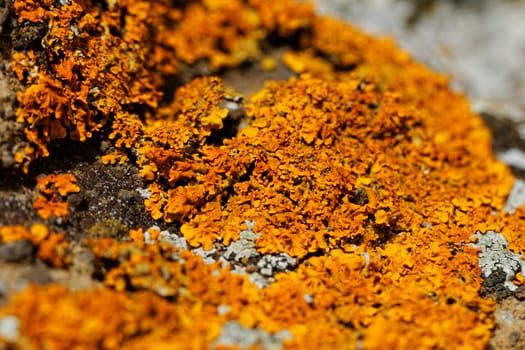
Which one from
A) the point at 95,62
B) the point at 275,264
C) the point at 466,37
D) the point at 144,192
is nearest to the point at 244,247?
the point at 275,264

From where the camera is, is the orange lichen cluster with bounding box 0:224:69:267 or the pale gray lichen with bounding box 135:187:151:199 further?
the pale gray lichen with bounding box 135:187:151:199

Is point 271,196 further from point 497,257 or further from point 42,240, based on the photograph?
point 497,257

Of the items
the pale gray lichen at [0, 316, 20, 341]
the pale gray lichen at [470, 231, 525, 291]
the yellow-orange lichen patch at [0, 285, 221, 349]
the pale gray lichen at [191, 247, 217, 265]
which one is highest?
the pale gray lichen at [470, 231, 525, 291]

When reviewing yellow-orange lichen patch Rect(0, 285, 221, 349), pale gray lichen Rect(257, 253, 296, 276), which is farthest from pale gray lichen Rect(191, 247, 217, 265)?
yellow-orange lichen patch Rect(0, 285, 221, 349)

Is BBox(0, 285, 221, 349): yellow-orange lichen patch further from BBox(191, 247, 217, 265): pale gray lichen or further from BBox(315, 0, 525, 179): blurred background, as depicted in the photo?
BBox(315, 0, 525, 179): blurred background

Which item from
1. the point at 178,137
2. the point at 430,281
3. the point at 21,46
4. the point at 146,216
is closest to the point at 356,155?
the point at 430,281
